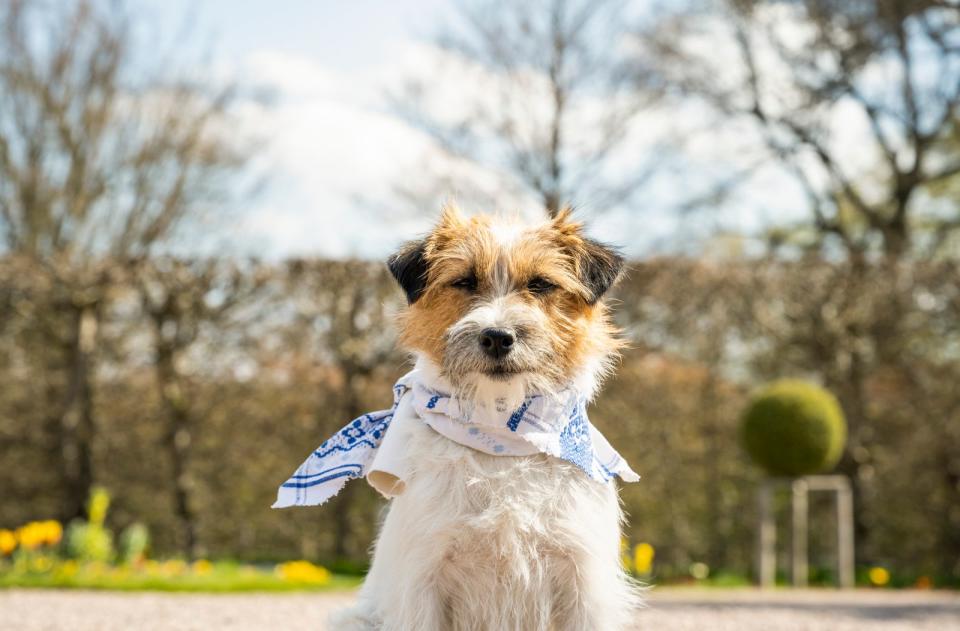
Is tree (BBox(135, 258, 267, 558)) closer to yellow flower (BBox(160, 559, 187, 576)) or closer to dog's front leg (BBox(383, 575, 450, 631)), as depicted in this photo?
yellow flower (BBox(160, 559, 187, 576))

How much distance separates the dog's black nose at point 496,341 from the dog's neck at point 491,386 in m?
0.16

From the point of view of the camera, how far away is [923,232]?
69.3 ft

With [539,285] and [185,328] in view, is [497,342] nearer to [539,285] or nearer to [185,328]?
[539,285]

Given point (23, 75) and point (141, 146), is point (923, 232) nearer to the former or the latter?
point (141, 146)

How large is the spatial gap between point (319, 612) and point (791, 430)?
631cm

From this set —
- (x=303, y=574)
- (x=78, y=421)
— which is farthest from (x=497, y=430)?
(x=78, y=421)

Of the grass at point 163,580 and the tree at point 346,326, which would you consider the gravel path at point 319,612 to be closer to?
the grass at point 163,580

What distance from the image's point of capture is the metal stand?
12.4 metres

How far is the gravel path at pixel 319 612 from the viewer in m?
7.52

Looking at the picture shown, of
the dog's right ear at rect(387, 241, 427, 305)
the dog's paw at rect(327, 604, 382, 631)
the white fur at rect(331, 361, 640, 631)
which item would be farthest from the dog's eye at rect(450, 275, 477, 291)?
the dog's paw at rect(327, 604, 382, 631)

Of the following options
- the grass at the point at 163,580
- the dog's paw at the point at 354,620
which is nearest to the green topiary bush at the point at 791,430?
the grass at the point at 163,580

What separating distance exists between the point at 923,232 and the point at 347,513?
14.4 m

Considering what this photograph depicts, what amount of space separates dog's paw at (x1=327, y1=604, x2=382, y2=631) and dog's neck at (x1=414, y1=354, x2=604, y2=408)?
3.46ft

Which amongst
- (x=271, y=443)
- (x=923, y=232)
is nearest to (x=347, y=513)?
(x=271, y=443)
